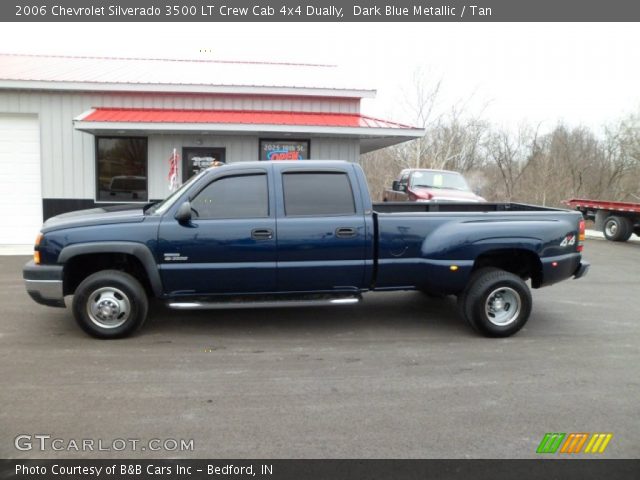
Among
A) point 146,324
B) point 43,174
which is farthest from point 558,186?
point 146,324

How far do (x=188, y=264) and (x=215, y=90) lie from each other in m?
7.78

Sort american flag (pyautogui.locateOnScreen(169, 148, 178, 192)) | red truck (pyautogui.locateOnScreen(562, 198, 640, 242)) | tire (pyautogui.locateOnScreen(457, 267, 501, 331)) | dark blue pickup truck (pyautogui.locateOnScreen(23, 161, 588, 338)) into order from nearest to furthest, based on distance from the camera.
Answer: dark blue pickup truck (pyautogui.locateOnScreen(23, 161, 588, 338)) < tire (pyautogui.locateOnScreen(457, 267, 501, 331)) < american flag (pyautogui.locateOnScreen(169, 148, 178, 192)) < red truck (pyautogui.locateOnScreen(562, 198, 640, 242))

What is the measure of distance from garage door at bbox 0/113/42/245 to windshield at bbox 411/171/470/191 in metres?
9.93

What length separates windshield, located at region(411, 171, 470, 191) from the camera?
1518cm

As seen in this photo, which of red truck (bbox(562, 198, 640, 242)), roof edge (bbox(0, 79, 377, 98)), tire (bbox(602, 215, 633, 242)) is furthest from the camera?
tire (bbox(602, 215, 633, 242))

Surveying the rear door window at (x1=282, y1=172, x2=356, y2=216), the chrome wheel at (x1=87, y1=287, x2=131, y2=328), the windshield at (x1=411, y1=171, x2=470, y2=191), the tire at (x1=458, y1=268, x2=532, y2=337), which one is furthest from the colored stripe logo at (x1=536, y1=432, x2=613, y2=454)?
the windshield at (x1=411, y1=171, x2=470, y2=191)

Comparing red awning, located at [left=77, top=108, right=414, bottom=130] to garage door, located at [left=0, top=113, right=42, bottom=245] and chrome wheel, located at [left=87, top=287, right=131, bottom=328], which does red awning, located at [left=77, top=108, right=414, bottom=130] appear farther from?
chrome wheel, located at [left=87, top=287, right=131, bottom=328]

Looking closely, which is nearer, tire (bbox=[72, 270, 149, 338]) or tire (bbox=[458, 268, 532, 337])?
tire (bbox=[72, 270, 149, 338])

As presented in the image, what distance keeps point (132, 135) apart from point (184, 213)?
26.5 ft

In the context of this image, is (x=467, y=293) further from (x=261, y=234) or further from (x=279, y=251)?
(x=261, y=234)

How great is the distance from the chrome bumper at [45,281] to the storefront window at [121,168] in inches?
295

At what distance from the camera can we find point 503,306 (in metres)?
5.95

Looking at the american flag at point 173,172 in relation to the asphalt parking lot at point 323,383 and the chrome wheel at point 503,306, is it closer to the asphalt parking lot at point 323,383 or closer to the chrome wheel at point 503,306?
the asphalt parking lot at point 323,383
